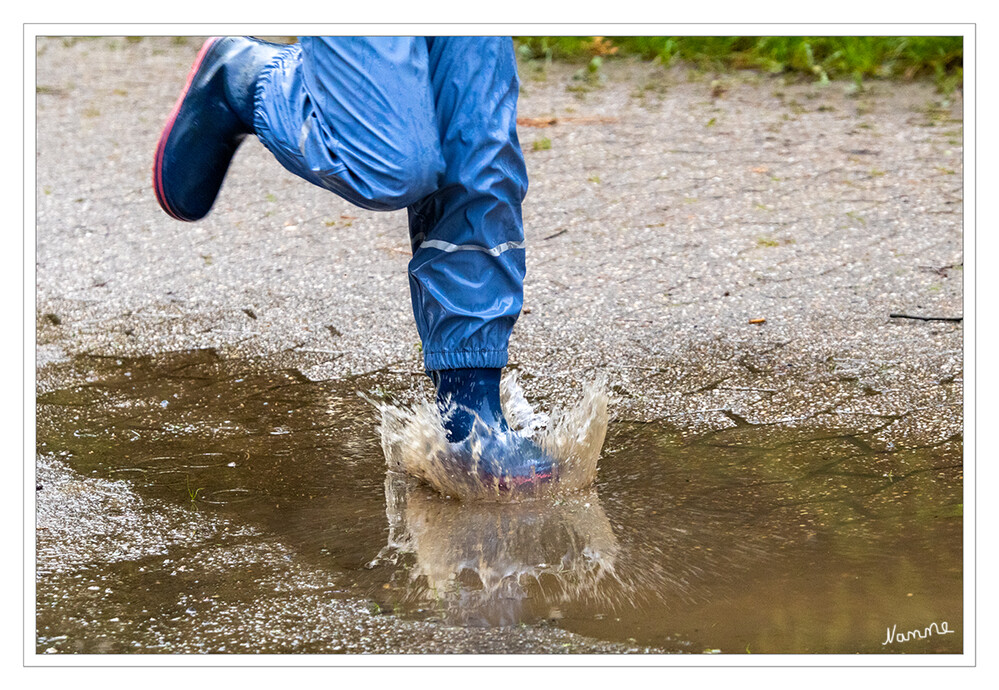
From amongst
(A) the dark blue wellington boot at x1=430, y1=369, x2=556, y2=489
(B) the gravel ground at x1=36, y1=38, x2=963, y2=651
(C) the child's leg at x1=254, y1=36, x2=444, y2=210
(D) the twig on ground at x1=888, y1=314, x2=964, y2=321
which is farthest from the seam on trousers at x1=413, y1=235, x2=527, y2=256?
(D) the twig on ground at x1=888, y1=314, x2=964, y2=321

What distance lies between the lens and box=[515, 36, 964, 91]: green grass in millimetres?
5527

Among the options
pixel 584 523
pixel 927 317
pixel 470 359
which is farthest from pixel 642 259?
pixel 584 523

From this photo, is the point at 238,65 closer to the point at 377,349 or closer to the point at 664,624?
the point at 377,349

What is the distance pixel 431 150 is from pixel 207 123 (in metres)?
0.55

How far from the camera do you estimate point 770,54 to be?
5891 mm

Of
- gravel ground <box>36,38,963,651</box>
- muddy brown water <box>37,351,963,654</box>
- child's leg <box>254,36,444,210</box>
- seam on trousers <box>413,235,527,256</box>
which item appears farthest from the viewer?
gravel ground <box>36,38,963,651</box>

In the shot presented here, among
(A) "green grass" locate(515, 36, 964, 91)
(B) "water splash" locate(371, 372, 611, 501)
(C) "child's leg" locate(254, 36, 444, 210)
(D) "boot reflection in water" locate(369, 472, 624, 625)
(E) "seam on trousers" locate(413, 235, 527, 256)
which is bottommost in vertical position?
(D) "boot reflection in water" locate(369, 472, 624, 625)

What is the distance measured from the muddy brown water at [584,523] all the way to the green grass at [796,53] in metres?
3.65

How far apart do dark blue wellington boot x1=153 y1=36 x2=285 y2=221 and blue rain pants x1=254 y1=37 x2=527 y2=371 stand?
61mm

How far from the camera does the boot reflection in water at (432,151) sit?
2.04 meters

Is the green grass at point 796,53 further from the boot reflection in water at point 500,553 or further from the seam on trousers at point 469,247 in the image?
the boot reflection in water at point 500,553

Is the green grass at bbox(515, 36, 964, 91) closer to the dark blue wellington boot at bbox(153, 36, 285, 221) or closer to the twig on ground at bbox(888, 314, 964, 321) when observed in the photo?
the twig on ground at bbox(888, 314, 964, 321)

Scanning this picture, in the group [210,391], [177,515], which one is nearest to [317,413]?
[210,391]

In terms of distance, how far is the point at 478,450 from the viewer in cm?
222
